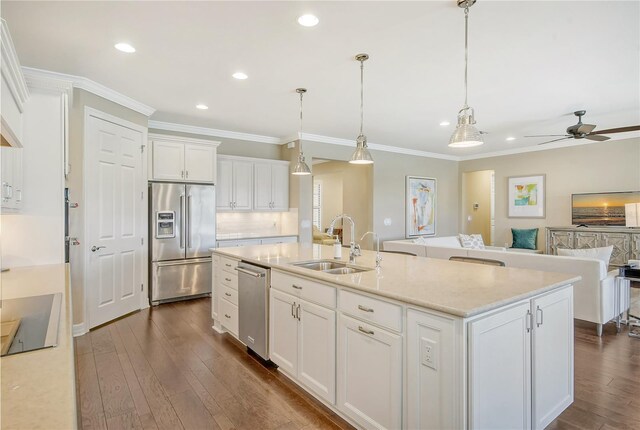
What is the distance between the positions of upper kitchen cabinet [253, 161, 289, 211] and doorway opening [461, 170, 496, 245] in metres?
5.34

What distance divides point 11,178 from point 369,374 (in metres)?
2.41

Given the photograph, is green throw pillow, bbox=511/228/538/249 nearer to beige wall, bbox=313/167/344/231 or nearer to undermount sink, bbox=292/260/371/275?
beige wall, bbox=313/167/344/231

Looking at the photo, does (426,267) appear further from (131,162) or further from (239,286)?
(131,162)

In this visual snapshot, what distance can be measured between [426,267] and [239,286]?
5.60 feet

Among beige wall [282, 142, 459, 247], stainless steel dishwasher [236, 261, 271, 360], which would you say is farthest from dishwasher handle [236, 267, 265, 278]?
beige wall [282, 142, 459, 247]

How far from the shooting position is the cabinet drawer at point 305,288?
2192mm

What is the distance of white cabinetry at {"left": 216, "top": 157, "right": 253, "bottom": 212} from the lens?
18.0 feet

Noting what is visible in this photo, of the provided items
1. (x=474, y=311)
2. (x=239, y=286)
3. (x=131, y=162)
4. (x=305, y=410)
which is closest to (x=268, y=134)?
(x=131, y=162)

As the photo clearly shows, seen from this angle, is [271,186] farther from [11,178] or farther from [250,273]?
[11,178]

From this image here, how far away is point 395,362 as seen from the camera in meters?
1.76

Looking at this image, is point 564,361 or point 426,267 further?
point 426,267

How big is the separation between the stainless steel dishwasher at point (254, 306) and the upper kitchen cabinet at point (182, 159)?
2.32 m

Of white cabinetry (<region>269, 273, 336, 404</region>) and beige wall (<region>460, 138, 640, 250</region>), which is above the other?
beige wall (<region>460, 138, 640, 250</region>)

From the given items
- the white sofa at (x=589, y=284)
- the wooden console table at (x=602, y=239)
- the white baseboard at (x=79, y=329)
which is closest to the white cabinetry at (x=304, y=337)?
the white baseboard at (x=79, y=329)
